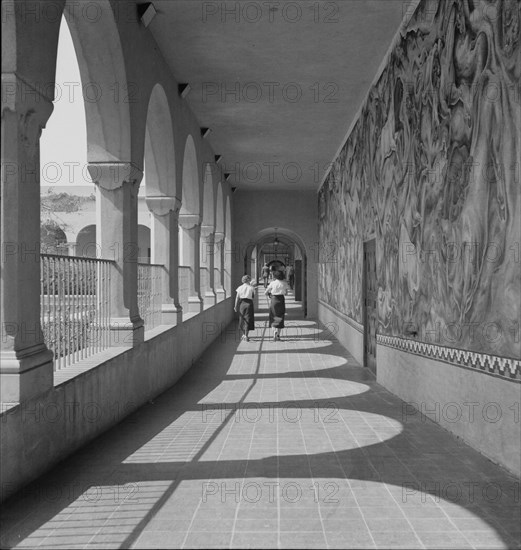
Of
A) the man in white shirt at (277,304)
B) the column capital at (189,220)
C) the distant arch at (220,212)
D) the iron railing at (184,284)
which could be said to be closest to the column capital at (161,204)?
the iron railing at (184,284)

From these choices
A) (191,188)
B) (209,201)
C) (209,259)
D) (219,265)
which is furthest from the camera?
(219,265)

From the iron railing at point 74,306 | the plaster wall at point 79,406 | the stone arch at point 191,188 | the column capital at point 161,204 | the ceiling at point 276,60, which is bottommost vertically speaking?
the plaster wall at point 79,406

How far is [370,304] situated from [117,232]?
5159mm

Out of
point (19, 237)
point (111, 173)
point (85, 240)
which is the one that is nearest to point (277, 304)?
point (111, 173)

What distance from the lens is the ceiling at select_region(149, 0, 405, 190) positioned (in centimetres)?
798

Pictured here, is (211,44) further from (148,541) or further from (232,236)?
(232,236)

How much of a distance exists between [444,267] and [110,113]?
13.3ft

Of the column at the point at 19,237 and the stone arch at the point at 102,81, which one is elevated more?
the stone arch at the point at 102,81

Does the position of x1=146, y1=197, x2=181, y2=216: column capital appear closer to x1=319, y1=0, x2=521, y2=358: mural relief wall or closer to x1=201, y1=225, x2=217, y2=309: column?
x1=319, y1=0, x2=521, y2=358: mural relief wall

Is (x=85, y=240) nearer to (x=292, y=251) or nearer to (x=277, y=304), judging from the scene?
(x=292, y=251)

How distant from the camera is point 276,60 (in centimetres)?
969

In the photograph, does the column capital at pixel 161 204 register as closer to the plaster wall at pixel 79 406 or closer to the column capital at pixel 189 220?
the plaster wall at pixel 79 406

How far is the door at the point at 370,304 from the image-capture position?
35.3 feet

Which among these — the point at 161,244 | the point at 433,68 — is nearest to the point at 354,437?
the point at 433,68
